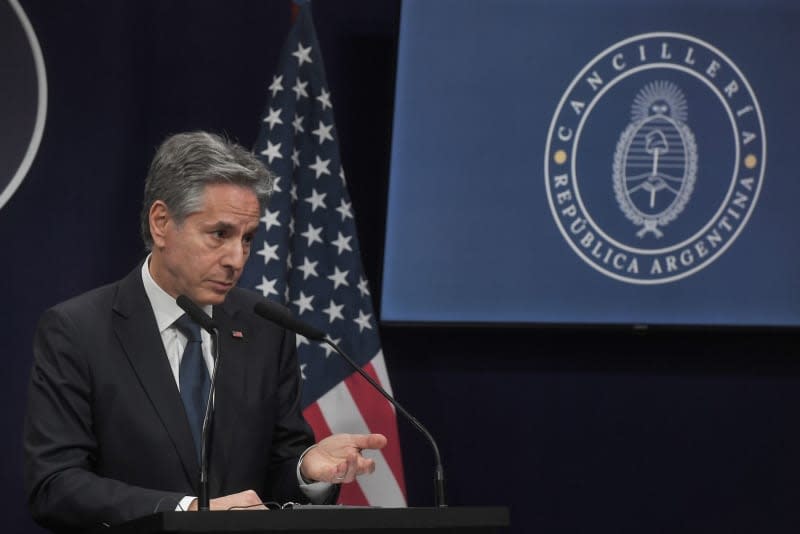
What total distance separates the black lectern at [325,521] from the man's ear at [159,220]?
79 centimetres

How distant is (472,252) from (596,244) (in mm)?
460

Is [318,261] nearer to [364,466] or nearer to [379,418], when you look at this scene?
[379,418]

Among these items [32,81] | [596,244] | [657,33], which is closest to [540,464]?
[596,244]

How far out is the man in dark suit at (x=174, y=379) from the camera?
8.73 feet

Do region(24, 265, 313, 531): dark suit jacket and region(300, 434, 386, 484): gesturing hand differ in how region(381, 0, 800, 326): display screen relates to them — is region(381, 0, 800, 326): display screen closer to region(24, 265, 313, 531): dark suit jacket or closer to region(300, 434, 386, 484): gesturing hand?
region(24, 265, 313, 531): dark suit jacket

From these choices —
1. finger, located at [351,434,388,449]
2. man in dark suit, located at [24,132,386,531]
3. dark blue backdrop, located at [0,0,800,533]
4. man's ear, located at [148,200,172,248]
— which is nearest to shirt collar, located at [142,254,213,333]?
man in dark suit, located at [24,132,386,531]

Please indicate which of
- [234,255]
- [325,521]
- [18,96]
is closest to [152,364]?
[234,255]

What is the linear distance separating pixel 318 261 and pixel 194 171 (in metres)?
1.37

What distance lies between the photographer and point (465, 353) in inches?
179

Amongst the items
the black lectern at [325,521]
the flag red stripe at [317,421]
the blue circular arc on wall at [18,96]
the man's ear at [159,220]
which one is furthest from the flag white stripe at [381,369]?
the black lectern at [325,521]

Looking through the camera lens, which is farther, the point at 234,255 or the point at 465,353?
the point at 465,353

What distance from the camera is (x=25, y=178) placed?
13.5 feet

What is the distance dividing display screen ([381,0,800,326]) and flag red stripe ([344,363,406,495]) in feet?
0.97

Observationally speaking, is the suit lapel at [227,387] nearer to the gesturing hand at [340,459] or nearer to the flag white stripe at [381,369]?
the gesturing hand at [340,459]
